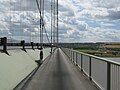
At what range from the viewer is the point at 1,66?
15367mm

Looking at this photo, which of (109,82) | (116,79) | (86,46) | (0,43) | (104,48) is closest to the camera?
(116,79)

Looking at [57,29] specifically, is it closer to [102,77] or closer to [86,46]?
[86,46]

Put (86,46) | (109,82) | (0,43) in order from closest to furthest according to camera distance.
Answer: (109,82) → (0,43) → (86,46)

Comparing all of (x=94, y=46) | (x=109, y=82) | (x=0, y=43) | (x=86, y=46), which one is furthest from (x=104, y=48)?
(x=109, y=82)

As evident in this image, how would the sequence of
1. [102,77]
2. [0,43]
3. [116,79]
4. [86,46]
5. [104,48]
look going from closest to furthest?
[116,79] < [102,77] < [0,43] < [104,48] < [86,46]

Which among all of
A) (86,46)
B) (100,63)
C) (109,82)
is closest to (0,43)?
(100,63)

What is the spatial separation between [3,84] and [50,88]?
3.35 meters

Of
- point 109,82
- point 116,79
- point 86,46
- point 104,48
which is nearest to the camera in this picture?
point 116,79

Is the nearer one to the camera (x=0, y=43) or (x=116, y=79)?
(x=116, y=79)

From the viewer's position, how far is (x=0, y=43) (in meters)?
23.3

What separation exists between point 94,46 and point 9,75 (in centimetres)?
11748

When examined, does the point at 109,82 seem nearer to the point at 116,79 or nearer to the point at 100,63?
the point at 116,79

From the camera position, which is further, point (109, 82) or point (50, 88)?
point (50, 88)

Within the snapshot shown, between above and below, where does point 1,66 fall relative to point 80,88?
above
